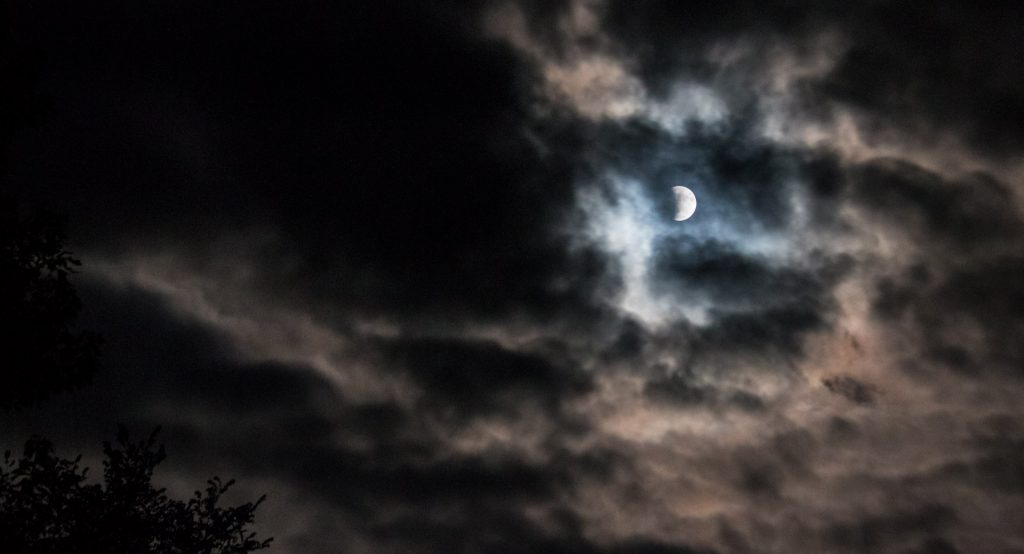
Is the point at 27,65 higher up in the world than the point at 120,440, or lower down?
higher up

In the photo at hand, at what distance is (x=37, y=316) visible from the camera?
18.0 meters

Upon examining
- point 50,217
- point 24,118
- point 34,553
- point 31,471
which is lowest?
point 34,553

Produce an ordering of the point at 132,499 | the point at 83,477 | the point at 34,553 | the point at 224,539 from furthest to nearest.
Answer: the point at 224,539
the point at 132,499
the point at 83,477
the point at 34,553

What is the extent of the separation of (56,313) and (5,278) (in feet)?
3.35

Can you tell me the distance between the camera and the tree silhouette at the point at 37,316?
1791cm

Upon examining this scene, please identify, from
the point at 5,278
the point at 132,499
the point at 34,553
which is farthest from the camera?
the point at 132,499

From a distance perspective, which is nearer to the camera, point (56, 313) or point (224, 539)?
point (56, 313)

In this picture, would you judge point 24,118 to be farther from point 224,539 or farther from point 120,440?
point 224,539

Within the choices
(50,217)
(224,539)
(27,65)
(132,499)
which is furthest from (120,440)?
(27,65)

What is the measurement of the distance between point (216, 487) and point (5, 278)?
9.36m

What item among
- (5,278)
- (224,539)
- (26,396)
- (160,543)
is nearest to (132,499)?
(160,543)

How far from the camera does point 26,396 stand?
18.2m

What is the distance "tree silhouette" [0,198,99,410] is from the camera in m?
17.9

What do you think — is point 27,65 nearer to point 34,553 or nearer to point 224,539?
point 34,553
